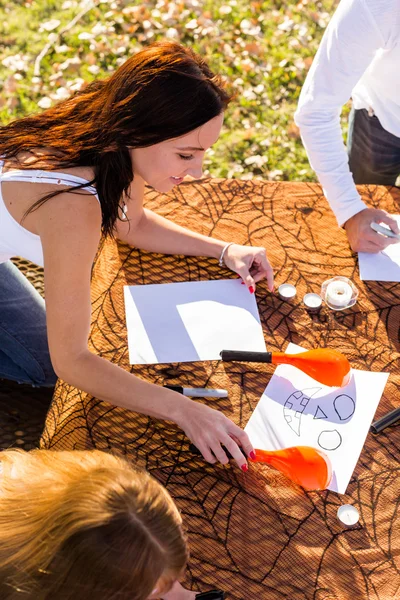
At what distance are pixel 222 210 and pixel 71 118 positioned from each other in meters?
0.48

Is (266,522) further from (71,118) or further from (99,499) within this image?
(71,118)

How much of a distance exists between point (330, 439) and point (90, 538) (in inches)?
24.4

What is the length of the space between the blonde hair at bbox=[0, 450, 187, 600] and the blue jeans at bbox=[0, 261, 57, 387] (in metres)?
0.82

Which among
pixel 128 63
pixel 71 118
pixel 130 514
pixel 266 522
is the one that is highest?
pixel 128 63

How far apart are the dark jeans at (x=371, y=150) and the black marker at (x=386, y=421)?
119 centimetres

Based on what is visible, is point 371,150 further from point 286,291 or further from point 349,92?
point 286,291

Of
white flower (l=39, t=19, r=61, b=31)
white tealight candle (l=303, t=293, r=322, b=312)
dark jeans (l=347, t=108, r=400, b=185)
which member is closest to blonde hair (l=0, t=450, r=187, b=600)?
white tealight candle (l=303, t=293, r=322, b=312)

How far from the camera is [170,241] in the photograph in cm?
177

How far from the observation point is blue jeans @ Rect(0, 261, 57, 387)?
1.89 m

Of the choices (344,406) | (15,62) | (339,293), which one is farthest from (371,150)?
(15,62)

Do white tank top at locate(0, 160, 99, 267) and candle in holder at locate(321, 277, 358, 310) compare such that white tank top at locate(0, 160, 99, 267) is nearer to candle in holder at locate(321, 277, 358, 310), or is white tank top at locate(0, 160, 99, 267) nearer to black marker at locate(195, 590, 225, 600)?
candle in holder at locate(321, 277, 358, 310)

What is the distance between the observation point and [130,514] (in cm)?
99

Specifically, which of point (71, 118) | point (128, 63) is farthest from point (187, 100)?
point (71, 118)

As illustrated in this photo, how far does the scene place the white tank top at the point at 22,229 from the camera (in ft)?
5.16
